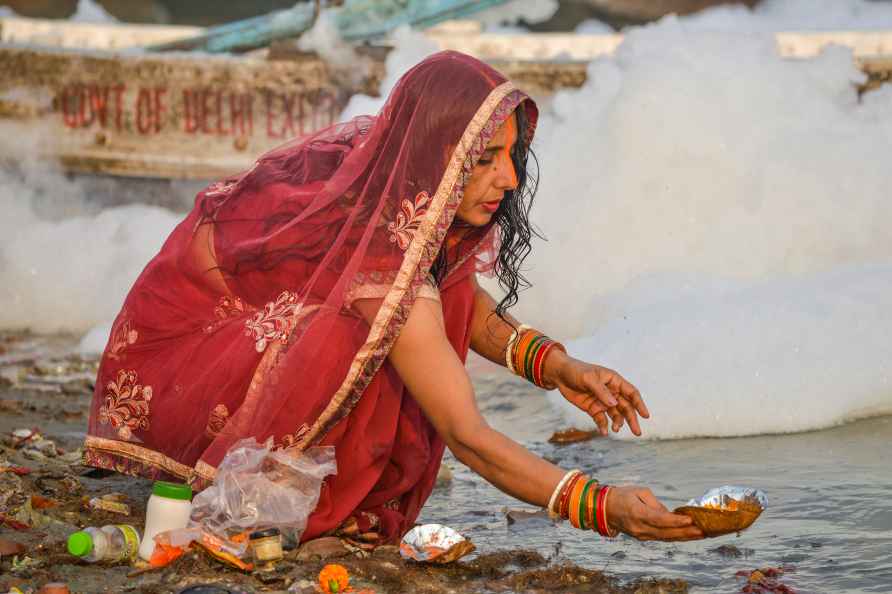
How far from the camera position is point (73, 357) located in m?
6.04

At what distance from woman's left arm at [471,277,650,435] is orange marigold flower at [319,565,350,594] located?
0.72 m

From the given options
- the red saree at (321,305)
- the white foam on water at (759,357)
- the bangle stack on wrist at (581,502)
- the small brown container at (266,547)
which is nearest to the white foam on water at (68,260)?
the white foam on water at (759,357)

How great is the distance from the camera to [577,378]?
313cm

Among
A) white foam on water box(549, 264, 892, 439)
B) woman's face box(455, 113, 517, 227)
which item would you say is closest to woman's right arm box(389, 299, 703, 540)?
woman's face box(455, 113, 517, 227)

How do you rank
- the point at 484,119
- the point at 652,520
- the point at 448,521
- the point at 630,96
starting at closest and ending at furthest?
the point at 652,520
the point at 484,119
the point at 448,521
the point at 630,96

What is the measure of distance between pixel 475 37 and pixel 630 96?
3062 millimetres

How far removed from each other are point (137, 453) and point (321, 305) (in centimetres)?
68

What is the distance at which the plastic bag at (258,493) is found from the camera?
292 centimetres

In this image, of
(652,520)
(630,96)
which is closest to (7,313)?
(630,96)

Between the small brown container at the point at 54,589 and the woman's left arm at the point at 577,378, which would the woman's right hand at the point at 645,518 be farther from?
the small brown container at the point at 54,589

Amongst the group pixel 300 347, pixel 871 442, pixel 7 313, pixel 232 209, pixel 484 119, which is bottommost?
pixel 7 313

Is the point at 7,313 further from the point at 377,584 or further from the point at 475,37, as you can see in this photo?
the point at 377,584

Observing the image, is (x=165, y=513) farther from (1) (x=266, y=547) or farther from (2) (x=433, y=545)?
(2) (x=433, y=545)

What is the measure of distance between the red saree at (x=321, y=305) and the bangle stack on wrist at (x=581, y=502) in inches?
20.2
